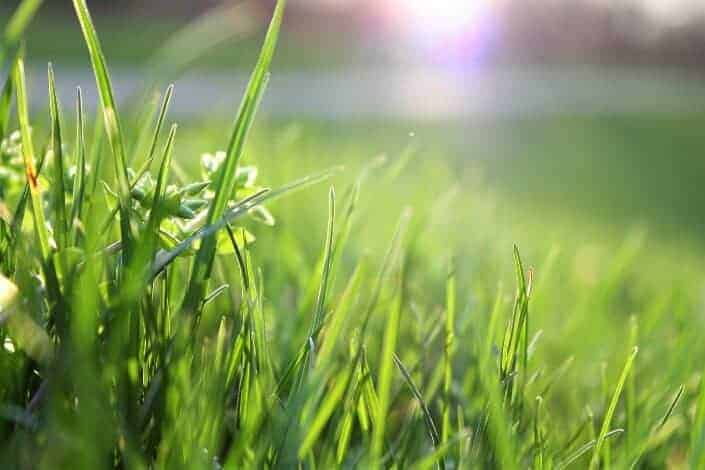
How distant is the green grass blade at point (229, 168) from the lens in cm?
64

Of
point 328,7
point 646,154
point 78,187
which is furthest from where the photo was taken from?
point 328,7

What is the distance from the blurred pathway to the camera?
905 centimetres

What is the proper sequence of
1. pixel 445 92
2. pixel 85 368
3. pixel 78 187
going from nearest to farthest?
pixel 85 368 < pixel 78 187 < pixel 445 92

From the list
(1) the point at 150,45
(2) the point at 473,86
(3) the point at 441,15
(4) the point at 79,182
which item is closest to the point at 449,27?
(3) the point at 441,15

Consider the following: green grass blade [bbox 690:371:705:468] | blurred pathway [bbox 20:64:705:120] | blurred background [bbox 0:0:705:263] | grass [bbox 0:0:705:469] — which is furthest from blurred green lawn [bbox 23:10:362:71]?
green grass blade [bbox 690:371:705:468]

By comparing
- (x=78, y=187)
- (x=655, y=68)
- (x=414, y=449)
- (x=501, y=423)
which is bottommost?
(x=655, y=68)

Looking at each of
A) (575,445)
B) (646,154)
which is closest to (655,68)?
(646,154)

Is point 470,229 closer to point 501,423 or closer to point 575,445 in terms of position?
point 575,445

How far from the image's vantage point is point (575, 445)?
2.75ft

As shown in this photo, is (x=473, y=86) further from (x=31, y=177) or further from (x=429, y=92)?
(x=31, y=177)

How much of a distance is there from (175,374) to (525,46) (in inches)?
817

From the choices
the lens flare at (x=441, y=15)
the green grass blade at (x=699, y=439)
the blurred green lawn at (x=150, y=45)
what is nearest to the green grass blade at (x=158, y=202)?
the green grass blade at (x=699, y=439)

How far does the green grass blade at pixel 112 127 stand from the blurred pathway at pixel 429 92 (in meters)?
5.30

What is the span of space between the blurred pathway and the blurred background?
2.2 inches
